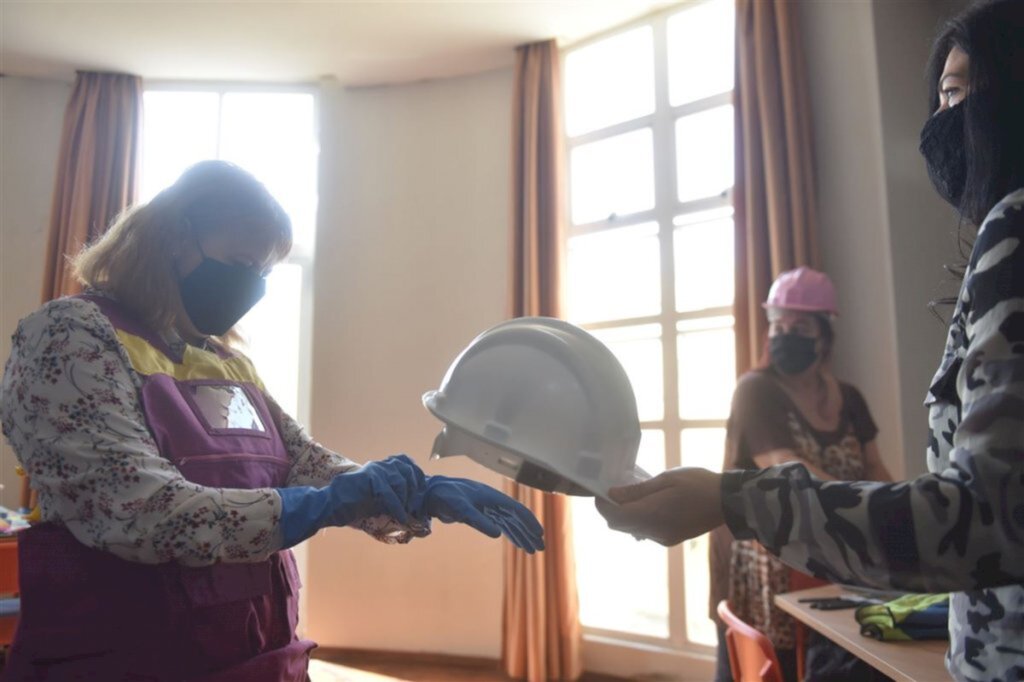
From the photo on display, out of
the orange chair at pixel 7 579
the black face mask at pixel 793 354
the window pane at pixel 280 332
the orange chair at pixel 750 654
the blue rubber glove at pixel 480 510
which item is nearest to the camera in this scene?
the blue rubber glove at pixel 480 510

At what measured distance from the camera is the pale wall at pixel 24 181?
434cm

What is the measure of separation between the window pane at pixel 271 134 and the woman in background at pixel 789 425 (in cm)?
311

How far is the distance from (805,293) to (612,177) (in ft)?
5.22

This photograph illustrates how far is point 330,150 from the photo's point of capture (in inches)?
171

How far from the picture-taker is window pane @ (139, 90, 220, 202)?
4547 millimetres

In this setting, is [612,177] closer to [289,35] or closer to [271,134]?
[289,35]

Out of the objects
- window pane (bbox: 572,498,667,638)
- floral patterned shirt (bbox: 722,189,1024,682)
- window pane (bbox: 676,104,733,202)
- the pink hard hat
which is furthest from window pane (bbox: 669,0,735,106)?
floral patterned shirt (bbox: 722,189,1024,682)

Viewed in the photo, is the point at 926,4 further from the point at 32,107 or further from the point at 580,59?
the point at 32,107

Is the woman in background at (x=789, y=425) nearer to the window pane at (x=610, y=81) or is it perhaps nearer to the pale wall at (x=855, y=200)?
the pale wall at (x=855, y=200)

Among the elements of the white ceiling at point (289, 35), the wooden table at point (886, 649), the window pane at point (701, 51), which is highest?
the white ceiling at point (289, 35)

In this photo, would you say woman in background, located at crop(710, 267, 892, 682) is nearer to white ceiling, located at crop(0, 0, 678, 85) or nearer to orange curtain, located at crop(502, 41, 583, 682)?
orange curtain, located at crop(502, 41, 583, 682)

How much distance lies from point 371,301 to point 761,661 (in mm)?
3208

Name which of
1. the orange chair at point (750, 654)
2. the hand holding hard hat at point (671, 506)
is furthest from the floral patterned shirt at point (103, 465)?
the orange chair at point (750, 654)

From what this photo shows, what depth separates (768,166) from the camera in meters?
2.94
